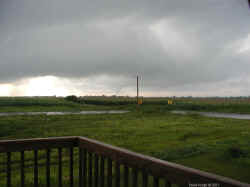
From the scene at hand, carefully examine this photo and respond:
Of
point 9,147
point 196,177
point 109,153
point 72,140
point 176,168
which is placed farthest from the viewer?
point 72,140

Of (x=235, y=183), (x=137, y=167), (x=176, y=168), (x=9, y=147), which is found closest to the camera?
(x=235, y=183)

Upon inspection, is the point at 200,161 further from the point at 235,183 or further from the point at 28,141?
the point at 235,183

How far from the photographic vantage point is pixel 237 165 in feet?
15.7

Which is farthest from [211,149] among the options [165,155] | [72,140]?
[72,140]

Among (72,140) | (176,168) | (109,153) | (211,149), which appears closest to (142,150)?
(211,149)

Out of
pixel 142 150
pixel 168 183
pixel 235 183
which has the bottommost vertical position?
pixel 142 150

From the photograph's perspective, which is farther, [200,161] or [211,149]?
[211,149]

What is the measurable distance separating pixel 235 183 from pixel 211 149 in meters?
5.48

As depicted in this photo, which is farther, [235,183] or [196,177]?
[196,177]

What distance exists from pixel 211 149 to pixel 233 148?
718mm

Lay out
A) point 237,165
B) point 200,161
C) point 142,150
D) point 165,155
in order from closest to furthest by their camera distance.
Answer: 1. point 237,165
2. point 200,161
3. point 165,155
4. point 142,150

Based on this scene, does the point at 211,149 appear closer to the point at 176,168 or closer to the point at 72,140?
the point at 72,140

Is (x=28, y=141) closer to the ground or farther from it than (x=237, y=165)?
farther from it

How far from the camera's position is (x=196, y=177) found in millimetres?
1260
